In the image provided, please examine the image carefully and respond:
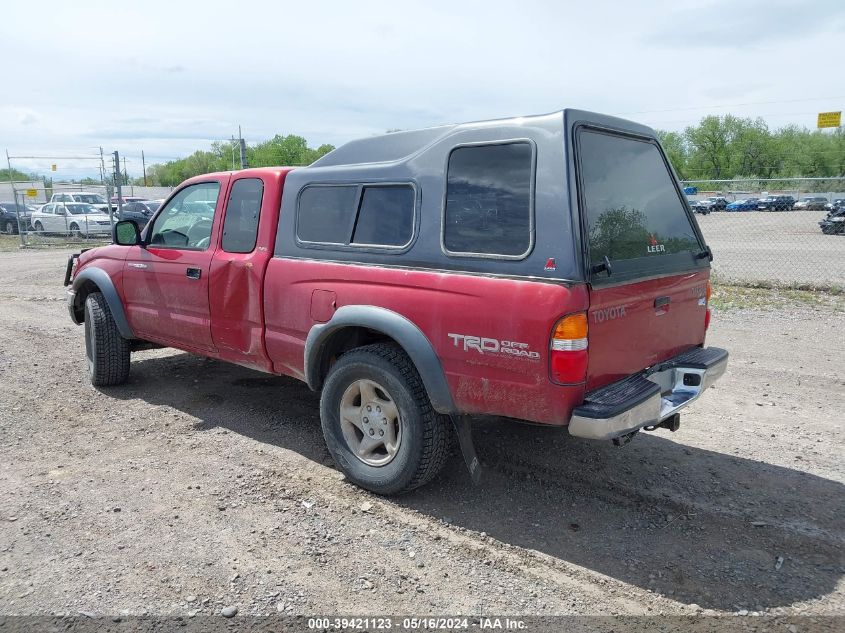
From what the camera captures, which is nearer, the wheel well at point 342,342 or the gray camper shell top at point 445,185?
the gray camper shell top at point 445,185

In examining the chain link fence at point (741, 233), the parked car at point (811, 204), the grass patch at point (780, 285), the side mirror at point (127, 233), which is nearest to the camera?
the side mirror at point (127, 233)

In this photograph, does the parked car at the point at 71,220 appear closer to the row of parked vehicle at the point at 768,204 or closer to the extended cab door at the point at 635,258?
the extended cab door at the point at 635,258

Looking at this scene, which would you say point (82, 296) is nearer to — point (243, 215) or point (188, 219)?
point (188, 219)

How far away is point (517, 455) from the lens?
454 cm

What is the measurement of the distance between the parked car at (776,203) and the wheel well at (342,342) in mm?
46152

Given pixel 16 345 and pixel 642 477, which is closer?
pixel 642 477

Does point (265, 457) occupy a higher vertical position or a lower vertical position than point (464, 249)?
lower

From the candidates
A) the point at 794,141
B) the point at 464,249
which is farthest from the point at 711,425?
the point at 794,141

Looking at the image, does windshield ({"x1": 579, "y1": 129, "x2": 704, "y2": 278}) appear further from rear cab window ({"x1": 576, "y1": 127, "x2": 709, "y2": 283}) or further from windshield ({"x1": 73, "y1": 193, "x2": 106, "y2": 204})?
windshield ({"x1": 73, "y1": 193, "x2": 106, "y2": 204})

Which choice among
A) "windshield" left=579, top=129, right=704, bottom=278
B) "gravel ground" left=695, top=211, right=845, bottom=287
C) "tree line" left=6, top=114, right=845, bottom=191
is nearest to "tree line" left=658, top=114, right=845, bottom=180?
"tree line" left=6, top=114, right=845, bottom=191

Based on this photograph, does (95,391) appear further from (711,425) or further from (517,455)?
(711,425)

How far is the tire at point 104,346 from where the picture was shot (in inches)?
232

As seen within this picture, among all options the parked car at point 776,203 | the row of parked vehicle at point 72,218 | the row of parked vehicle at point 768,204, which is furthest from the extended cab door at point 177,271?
the parked car at point 776,203

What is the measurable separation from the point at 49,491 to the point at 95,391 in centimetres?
217
